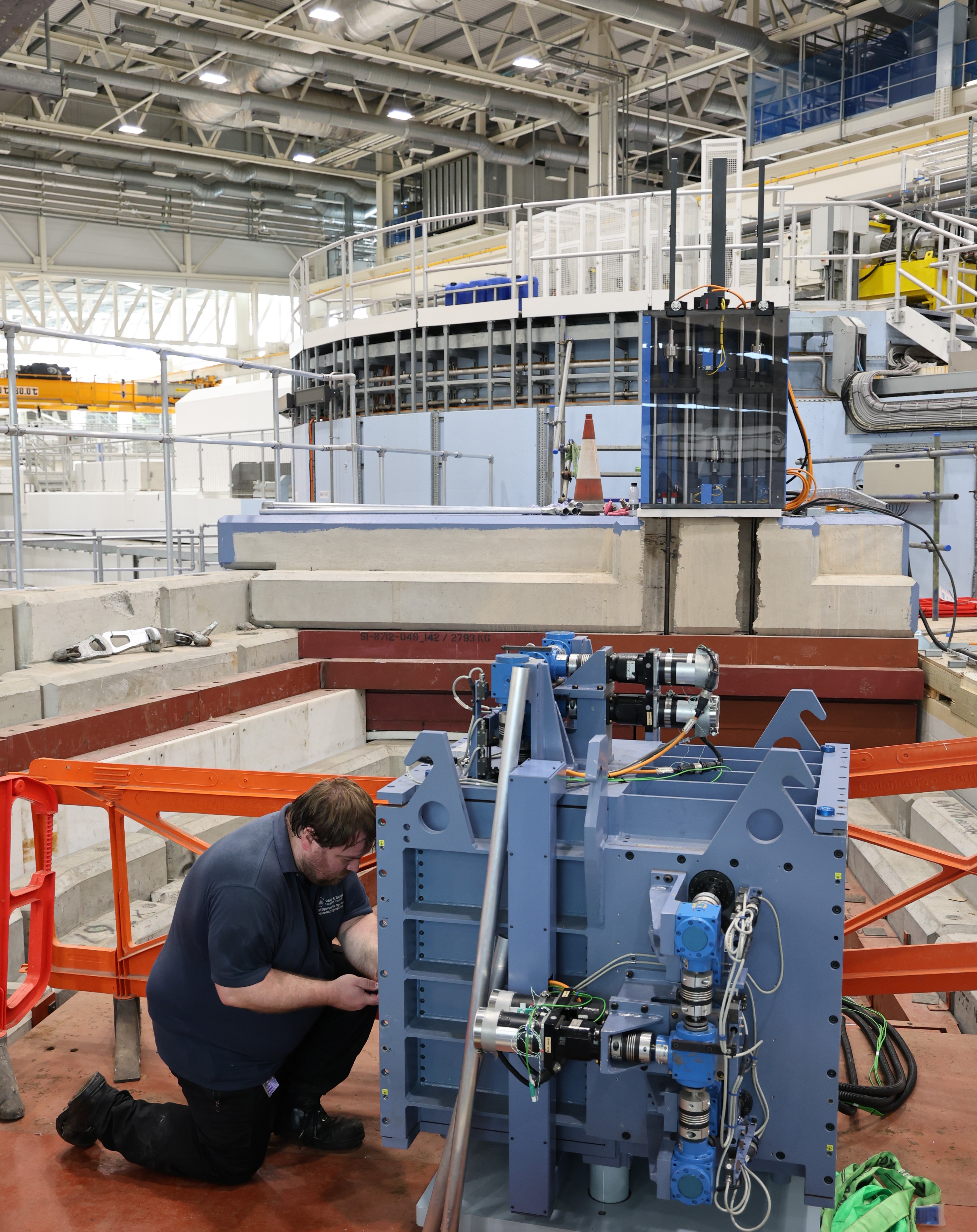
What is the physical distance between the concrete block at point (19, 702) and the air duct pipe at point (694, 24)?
1597 centimetres

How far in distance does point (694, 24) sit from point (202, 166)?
13926 millimetres

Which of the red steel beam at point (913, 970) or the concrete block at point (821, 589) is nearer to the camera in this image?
the red steel beam at point (913, 970)

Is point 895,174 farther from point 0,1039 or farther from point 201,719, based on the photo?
point 0,1039

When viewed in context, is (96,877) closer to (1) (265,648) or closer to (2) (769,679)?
(1) (265,648)

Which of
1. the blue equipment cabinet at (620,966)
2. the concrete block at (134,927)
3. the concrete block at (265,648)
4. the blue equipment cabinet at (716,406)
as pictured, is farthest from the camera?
the concrete block at (265,648)

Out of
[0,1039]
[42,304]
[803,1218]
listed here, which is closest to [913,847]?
[803,1218]

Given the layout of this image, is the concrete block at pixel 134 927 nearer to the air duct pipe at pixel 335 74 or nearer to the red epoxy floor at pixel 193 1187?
the red epoxy floor at pixel 193 1187

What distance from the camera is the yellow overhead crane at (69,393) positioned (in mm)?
21750

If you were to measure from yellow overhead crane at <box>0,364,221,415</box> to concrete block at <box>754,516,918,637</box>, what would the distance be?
1598 cm

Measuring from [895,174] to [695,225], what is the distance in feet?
20.1

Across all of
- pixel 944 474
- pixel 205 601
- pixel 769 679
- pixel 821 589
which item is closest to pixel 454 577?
pixel 205 601

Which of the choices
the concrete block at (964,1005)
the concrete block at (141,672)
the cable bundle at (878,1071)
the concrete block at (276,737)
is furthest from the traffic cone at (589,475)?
the cable bundle at (878,1071)

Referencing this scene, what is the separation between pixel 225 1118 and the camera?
3.05m

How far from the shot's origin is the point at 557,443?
48.1ft
